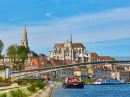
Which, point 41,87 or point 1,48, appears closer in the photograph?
point 41,87

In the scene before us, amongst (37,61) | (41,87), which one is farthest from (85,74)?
(41,87)

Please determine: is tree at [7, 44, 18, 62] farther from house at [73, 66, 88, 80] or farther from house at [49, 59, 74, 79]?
house at [73, 66, 88, 80]

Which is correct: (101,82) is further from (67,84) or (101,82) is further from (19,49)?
(67,84)

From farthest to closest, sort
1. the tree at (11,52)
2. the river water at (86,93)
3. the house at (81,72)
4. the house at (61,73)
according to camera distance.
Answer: the house at (81,72) < the house at (61,73) < the tree at (11,52) < the river water at (86,93)

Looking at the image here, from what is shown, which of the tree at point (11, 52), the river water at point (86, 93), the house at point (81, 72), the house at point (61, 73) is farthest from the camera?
the house at point (81, 72)

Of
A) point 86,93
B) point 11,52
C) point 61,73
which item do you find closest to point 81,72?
point 61,73

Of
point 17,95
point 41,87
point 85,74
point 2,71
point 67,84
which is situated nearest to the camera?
point 17,95

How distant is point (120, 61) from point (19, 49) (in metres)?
94.6

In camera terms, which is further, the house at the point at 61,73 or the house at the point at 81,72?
the house at the point at 81,72

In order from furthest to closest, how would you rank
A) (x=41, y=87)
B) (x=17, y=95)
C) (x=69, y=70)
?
(x=69, y=70) → (x=41, y=87) → (x=17, y=95)

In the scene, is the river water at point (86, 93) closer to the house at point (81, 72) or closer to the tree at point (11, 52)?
the tree at point (11, 52)

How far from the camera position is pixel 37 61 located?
156 metres

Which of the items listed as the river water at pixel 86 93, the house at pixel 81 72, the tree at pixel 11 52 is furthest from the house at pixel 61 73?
the river water at pixel 86 93

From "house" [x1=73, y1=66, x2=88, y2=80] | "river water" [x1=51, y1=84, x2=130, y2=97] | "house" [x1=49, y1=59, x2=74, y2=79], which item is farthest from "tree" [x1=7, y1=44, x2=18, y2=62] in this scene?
"river water" [x1=51, y1=84, x2=130, y2=97]
